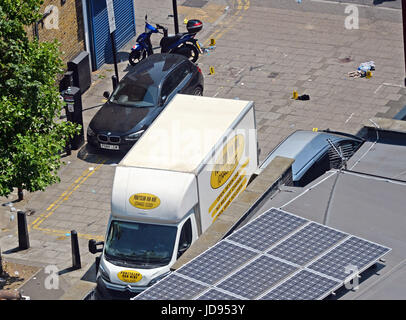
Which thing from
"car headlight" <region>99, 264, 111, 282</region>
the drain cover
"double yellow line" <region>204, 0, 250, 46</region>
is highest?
"car headlight" <region>99, 264, 111, 282</region>

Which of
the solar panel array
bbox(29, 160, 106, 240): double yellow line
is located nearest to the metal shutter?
bbox(29, 160, 106, 240): double yellow line

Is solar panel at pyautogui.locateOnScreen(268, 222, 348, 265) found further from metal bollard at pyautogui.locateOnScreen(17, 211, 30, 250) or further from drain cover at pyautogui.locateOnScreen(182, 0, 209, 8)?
drain cover at pyautogui.locateOnScreen(182, 0, 209, 8)

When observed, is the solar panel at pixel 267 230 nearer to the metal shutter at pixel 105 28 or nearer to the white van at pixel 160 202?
the white van at pixel 160 202

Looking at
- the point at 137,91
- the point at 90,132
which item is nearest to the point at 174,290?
the point at 90,132

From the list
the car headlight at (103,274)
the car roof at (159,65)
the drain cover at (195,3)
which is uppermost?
the car roof at (159,65)

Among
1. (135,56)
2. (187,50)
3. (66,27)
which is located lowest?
(135,56)

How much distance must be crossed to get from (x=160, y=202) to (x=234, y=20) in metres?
15.8

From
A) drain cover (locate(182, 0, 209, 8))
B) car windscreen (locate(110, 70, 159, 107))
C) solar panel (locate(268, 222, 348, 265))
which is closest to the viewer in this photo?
solar panel (locate(268, 222, 348, 265))

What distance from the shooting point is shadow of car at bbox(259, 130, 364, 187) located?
16469 mm

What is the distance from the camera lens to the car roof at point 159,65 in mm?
21656

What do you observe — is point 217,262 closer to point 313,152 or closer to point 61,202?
point 313,152

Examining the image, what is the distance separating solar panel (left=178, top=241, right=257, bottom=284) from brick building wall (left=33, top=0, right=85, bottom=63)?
15193mm

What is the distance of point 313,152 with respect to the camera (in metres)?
17.1

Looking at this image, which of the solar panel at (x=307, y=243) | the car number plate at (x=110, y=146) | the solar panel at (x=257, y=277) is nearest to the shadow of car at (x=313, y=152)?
the car number plate at (x=110, y=146)
